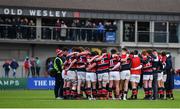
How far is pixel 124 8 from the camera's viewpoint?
61.8 m

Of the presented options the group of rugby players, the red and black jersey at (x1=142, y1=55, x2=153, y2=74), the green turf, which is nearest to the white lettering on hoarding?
the group of rugby players

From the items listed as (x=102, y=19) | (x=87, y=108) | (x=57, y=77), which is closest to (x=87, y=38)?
(x=102, y=19)

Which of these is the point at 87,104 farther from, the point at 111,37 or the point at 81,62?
the point at 111,37

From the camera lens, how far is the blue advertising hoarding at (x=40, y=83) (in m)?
46.3

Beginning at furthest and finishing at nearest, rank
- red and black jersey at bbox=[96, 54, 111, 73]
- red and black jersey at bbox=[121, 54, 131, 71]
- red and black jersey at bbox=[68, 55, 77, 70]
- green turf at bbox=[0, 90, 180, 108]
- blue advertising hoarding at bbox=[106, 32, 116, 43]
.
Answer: blue advertising hoarding at bbox=[106, 32, 116, 43]
red and black jersey at bbox=[121, 54, 131, 71]
red and black jersey at bbox=[96, 54, 111, 73]
red and black jersey at bbox=[68, 55, 77, 70]
green turf at bbox=[0, 90, 180, 108]

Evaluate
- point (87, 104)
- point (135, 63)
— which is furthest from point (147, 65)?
point (87, 104)

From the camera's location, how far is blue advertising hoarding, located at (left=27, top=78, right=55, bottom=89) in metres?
46.3

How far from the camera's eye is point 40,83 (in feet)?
153

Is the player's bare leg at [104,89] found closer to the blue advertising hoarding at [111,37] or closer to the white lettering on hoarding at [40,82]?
the white lettering on hoarding at [40,82]

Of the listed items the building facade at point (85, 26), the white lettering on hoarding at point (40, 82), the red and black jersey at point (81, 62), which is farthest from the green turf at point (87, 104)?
the building facade at point (85, 26)

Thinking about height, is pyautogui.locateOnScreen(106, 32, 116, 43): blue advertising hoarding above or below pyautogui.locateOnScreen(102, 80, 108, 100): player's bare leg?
above

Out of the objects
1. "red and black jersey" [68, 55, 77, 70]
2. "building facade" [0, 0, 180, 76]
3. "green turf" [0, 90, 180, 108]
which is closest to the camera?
"green turf" [0, 90, 180, 108]

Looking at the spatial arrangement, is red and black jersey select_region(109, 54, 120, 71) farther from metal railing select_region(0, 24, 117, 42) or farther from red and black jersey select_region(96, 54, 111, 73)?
metal railing select_region(0, 24, 117, 42)
